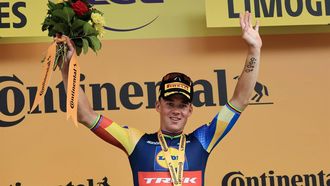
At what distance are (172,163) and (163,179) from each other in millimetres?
86

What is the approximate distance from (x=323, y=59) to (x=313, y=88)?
0.20m

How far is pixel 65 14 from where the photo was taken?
12.5 feet

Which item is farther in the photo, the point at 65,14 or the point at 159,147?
the point at 159,147

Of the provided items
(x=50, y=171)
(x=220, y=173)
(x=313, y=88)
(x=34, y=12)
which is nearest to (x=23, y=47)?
(x=34, y=12)

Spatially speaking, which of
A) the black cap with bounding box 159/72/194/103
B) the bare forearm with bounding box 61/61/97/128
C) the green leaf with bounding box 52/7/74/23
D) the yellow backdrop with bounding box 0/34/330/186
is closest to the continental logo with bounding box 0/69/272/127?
the yellow backdrop with bounding box 0/34/330/186

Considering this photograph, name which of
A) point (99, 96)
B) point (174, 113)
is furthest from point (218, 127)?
point (99, 96)

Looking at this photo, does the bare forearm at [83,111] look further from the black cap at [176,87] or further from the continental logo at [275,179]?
the continental logo at [275,179]

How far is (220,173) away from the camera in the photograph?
5.17 metres

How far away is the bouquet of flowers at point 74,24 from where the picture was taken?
3.81 meters

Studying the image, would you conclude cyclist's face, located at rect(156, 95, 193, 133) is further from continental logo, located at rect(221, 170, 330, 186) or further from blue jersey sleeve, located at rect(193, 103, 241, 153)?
continental logo, located at rect(221, 170, 330, 186)

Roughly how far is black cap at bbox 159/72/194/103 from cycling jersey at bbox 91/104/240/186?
0.19 m

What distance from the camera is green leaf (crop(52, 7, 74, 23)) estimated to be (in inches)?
150

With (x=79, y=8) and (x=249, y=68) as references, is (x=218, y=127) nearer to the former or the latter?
(x=249, y=68)

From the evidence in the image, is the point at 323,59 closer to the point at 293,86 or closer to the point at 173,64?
the point at 293,86
